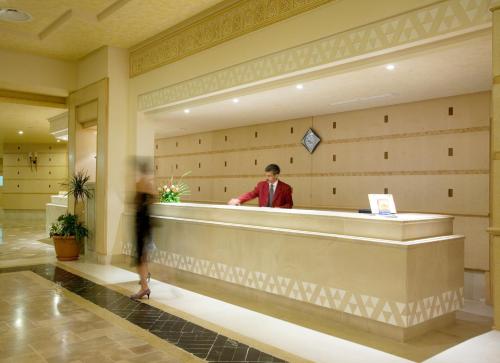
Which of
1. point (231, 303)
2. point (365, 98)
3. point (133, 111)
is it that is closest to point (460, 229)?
point (365, 98)

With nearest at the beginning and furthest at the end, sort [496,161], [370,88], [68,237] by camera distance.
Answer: [496,161]
[370,88]
[68,237]

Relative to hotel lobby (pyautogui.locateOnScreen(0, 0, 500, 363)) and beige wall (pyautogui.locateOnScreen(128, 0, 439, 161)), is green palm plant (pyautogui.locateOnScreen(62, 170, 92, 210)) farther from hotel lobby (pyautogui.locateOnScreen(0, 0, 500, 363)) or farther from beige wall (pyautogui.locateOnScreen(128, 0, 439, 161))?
beige wall (pyautogui.locateOnScreen(128, 0, 439, 161))

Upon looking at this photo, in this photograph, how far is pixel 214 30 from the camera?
613 cm

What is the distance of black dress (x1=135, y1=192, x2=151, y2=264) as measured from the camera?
5.30m

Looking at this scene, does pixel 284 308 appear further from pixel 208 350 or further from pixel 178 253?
pixel 178 253

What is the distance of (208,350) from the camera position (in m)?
3.58

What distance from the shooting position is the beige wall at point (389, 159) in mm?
5879

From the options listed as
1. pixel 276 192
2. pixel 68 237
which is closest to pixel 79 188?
pixel 68 237

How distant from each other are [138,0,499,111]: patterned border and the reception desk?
64.0 inches

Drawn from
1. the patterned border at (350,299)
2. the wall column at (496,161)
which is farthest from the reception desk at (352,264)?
the wall column at (496,161)

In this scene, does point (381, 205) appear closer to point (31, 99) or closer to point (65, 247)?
point (65, 247)

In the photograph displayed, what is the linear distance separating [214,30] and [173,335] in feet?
13.5

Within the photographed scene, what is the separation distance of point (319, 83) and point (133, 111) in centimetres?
388

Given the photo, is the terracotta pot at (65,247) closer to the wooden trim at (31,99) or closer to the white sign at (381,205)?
the wooden trim at (31,99)
